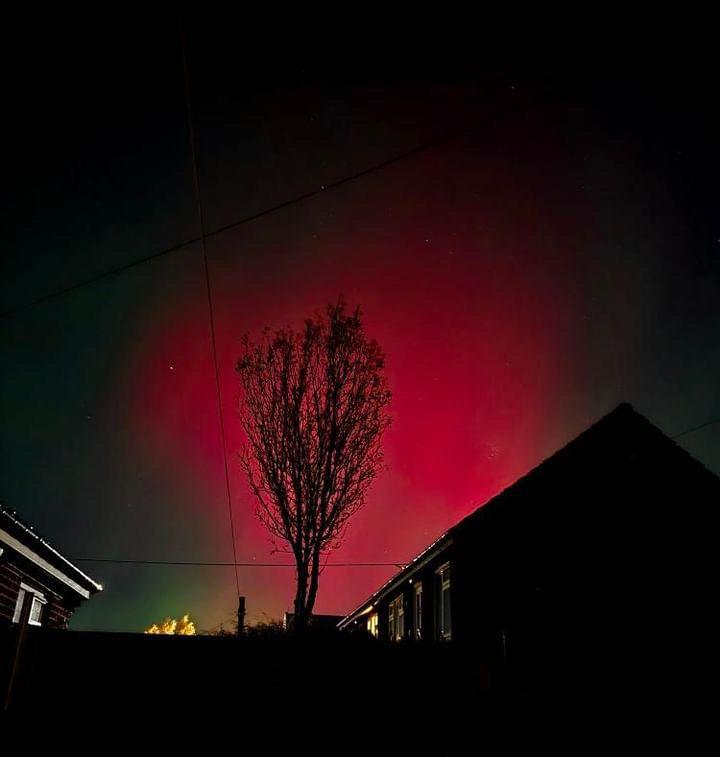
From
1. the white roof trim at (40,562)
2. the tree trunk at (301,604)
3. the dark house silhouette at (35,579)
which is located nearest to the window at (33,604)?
the dark house silhouette at (35,579)

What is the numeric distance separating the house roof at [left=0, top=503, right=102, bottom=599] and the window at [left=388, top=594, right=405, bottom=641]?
10935 mm

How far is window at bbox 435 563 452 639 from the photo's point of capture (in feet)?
56.7

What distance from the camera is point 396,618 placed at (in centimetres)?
2361

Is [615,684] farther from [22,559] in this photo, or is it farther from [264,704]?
[22,559]

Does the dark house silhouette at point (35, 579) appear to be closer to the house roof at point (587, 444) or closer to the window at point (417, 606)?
the house roof at point (587, 444)

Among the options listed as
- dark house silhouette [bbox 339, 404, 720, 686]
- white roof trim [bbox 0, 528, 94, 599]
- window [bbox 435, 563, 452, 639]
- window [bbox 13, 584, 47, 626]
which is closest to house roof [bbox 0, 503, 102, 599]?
white roof trim [bbox 0, 528, 94, 599]

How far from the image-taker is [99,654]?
924cm

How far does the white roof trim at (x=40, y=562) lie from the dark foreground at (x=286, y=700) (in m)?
5.48

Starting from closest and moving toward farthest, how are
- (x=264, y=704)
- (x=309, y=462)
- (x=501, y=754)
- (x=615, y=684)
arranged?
(x=501, y=754)
(x=264, y=704)
(x=615, y=684)
(x=309, y=462)

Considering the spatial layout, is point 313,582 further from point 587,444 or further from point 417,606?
point 587,444

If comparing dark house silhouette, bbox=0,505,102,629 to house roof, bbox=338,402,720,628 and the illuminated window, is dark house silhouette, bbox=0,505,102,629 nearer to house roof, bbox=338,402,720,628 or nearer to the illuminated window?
house roof, bbox=338,402,720,628

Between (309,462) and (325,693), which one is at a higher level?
(309,462)

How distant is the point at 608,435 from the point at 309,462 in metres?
8.88

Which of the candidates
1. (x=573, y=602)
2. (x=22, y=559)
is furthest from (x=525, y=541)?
(x=22, y=559)
